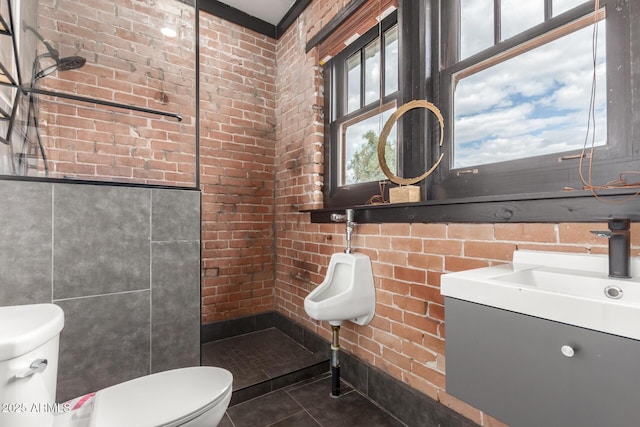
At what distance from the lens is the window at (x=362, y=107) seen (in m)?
1.93

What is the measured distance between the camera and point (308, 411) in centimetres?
166

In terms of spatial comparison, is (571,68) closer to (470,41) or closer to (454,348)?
(470,41)

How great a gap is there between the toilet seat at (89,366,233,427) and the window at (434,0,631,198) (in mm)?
1362

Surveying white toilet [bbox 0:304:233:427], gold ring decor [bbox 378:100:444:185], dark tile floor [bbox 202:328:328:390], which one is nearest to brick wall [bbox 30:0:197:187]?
white toilet [bbox 0:304:233:427]

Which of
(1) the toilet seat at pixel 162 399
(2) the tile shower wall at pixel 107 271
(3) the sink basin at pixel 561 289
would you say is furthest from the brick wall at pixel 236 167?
(3) the sink basin at pixel 561 289

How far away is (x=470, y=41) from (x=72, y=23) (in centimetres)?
221

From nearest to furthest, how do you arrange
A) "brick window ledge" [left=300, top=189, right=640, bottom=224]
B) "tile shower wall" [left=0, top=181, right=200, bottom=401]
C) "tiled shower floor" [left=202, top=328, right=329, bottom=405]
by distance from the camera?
"brick window ledge" [left=300, top=189, right=640, bottom=224], "tile shower wall" [left=0, top=181, right=200, bottom=401], "tiled shower floor" [left=202, top=328, right=329, bottom=405]

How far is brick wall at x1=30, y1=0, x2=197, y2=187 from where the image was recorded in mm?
1613

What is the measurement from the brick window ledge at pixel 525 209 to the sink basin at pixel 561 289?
13cm

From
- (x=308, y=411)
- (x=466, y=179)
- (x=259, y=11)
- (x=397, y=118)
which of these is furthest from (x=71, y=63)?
(x=308, y=411)

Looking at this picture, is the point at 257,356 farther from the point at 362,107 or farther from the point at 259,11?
the point at 259,11

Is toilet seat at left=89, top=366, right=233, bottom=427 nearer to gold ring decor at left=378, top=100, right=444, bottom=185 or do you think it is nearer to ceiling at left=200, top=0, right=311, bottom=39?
gold ring decor at left=378, top=100, right=444, bottom=185

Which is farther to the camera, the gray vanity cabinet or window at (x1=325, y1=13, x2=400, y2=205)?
window at (x1=325, y1=13, x2=400, y2=205)

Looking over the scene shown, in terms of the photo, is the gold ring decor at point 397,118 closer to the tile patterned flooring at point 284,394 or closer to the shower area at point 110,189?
the shower area at point 110,189
